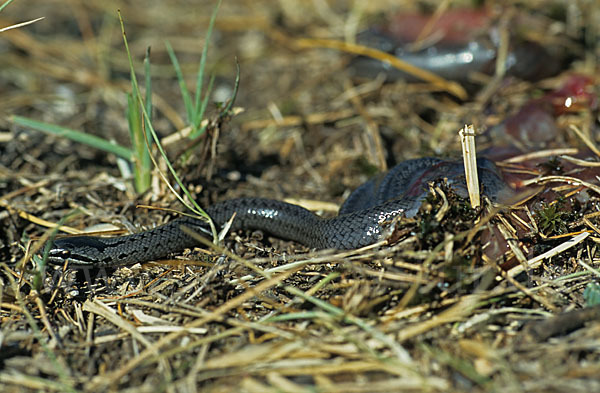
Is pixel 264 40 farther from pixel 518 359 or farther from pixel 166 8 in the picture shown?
pixel 518 359

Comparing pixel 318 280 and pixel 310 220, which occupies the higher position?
pixel 310 220

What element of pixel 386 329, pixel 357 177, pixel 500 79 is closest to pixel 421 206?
pixel 386 329

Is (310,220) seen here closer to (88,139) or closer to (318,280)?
(318,280)

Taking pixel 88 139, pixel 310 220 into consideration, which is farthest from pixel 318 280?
pixel 88 139

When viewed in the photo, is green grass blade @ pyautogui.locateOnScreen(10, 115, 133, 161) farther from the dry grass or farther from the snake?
the snake

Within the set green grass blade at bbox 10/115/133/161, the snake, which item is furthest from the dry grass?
green grass blade at bbox 10/115/133/161

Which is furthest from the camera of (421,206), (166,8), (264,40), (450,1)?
(166,8)

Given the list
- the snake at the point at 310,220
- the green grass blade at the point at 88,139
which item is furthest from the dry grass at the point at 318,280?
the green grass blade at the point at 88,139
